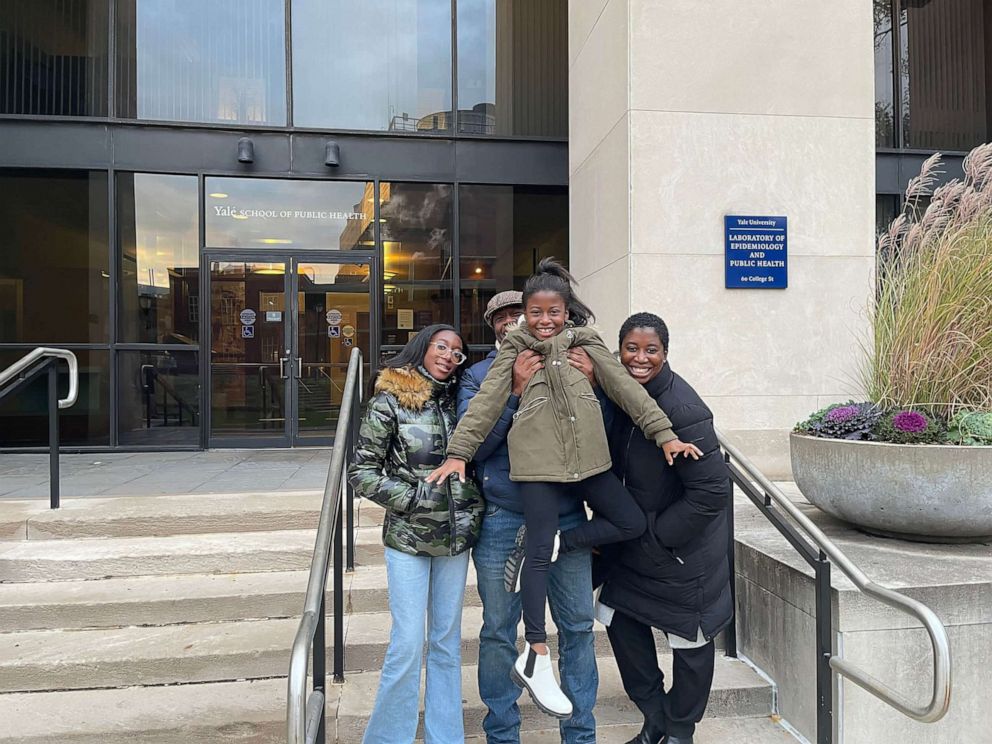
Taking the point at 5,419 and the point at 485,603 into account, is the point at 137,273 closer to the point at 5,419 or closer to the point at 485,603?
the point at 5,419

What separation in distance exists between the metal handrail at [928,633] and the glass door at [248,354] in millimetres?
6525

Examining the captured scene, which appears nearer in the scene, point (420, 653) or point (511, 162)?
point (420, 653)

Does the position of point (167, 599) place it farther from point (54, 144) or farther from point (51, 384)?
point (54, 144)

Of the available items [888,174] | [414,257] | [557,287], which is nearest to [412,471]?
[557,287]

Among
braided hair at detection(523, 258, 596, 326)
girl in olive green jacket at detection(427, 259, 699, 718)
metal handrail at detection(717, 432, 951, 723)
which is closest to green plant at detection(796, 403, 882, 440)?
metal handrail at detection(717, 432, 951, 723)

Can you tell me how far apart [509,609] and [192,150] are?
7728 millimetres

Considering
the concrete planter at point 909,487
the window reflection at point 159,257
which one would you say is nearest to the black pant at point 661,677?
the concrete planter at point 909,487

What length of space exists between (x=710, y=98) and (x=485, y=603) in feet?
16.1

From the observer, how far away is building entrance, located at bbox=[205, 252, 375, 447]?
8055 millimetres

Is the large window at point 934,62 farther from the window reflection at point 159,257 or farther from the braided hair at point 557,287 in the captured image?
the window reflection at point 159,257

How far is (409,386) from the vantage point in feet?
8.12

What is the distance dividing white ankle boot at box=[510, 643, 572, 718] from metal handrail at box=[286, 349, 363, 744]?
715 mm

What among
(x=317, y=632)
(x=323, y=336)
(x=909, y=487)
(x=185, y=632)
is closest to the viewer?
(x=317, y=632)

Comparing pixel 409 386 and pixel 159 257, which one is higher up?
pixel 159 257
